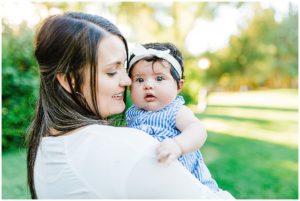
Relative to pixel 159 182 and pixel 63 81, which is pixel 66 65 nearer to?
pixel 63 81

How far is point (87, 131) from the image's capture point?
5.48ft

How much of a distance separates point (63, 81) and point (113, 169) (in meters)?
0.55

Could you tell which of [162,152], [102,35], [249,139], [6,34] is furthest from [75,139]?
[249,139]

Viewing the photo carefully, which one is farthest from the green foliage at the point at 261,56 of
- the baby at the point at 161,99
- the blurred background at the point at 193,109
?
the baby at the point at 161,99

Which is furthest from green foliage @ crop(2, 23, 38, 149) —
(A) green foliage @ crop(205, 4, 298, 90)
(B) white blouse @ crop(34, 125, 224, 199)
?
(A) green foliage @ crop(205, 4, 298, 90)

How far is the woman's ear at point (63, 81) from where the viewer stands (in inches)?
74.7

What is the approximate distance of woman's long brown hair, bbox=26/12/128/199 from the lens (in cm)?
→ 182

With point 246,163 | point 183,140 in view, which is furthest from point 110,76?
point 246,163

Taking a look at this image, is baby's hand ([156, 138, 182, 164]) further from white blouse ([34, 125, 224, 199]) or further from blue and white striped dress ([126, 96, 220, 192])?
blue and white striped dress ([126, 96, 220, 192])

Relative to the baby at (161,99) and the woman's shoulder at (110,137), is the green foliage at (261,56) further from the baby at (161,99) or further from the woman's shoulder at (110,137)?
the woman's shoulder at (110,137)

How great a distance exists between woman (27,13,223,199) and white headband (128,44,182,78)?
0.22 meters

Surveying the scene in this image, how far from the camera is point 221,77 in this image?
155ft

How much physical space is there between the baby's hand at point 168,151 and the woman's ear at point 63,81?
0.53 m

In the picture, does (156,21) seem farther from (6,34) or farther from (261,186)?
(261,186)
